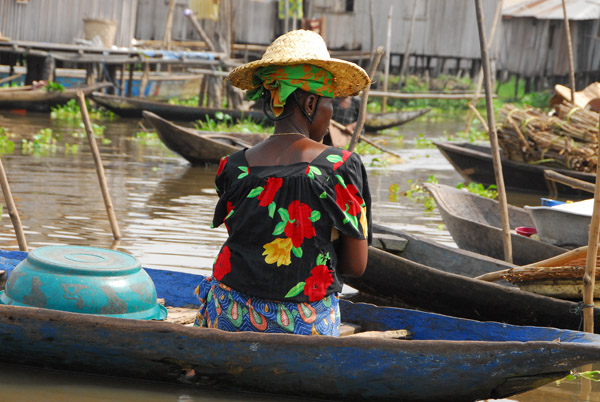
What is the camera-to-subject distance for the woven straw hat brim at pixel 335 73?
2891 millimetres

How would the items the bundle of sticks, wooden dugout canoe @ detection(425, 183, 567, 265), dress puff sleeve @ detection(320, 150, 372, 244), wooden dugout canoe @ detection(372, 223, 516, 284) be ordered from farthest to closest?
the bundle of sticks → wooden dugout canoe @ detection(425, 183, 567, 265) → wooden dugout canoe @ detection(372, 223, 516, 284) → dress puff sleeve @ detection(320, 150, 372, 244)

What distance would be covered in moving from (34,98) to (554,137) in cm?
942

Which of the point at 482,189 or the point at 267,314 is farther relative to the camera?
the point at 482,189

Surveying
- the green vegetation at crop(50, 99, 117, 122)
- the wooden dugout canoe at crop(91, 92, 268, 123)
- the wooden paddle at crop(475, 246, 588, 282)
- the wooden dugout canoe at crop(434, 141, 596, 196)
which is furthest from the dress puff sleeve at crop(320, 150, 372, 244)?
the green vegetation at crop(50, 99, 117, 122)

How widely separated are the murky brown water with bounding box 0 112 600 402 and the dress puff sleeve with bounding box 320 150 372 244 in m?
0.81

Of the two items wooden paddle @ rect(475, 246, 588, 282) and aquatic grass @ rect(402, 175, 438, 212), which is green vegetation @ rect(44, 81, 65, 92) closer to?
aquatic grass @ rect(402, 175, 438, 212)

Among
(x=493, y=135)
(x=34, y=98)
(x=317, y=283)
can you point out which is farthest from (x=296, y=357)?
(x=34, y=98)

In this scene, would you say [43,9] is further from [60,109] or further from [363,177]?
[363,177]

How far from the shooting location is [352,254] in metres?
3.01

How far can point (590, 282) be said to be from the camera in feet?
12.2

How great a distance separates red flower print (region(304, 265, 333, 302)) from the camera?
9.70 feet

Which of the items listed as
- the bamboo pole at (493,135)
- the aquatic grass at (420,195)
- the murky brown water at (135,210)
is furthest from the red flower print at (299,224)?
the aquatic grass at (420,195)

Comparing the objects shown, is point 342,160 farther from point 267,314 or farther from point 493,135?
point 493,135

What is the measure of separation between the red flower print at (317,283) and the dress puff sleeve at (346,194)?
0.56ft
